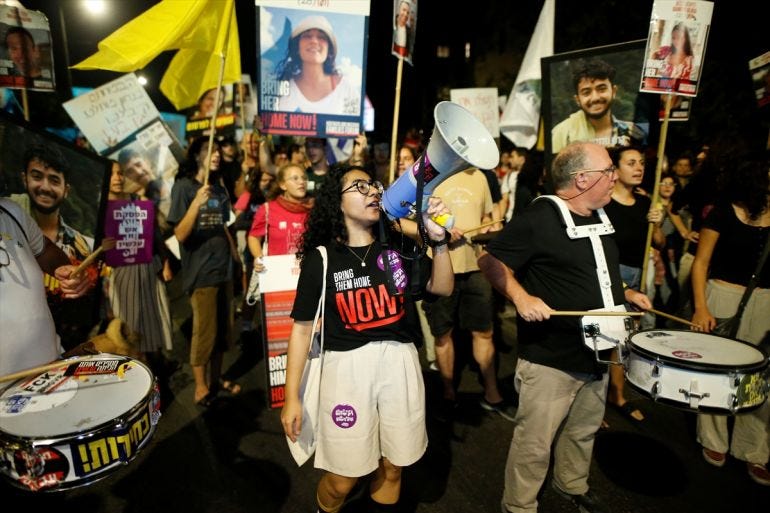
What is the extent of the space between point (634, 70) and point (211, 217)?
3998 millimetres

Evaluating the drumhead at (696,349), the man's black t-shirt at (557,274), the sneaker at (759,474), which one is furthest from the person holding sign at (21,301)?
the sneaker at (759,474)

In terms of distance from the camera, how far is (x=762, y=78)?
3795 millimetres

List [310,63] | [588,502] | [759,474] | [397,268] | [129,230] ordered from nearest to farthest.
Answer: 1. [397,268]
2. [588,502]
3. [759,474]
4. [129,230]
5. [310,63]

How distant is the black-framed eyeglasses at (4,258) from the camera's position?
1.98 meters

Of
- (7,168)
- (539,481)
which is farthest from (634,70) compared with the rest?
(7,168)

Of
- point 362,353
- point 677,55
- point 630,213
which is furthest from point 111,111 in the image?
point 677,55

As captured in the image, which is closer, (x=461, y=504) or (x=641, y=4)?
(x=461, y=504)

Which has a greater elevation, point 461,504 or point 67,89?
point 67,89

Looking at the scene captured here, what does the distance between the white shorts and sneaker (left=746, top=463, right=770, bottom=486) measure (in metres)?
2.60

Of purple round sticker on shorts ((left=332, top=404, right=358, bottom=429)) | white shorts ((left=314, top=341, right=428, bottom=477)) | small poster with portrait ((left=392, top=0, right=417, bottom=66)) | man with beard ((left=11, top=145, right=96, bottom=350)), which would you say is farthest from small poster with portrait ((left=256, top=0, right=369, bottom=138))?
purple round sticker on shorts ((left=332, top=404, right=358, bottom=429))

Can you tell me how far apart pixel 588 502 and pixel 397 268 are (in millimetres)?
1961

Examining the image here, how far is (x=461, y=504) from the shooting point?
9.33 feet

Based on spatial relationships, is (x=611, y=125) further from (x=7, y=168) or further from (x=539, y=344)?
(x=7, y=168)

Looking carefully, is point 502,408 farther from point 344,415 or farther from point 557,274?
point 344,415
